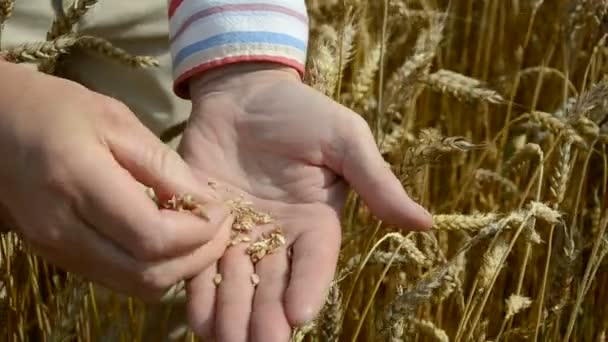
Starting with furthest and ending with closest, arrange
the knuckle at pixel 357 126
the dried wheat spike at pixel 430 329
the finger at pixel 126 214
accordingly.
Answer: the dried wheat spike at pixel 430 329 → the knuckle at pixel 357 126 → the finger at pixel 126 214

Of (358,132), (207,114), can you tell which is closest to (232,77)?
(207,114)

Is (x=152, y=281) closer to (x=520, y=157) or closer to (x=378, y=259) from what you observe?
(x=378, y=259)

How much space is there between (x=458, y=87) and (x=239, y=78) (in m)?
0.23

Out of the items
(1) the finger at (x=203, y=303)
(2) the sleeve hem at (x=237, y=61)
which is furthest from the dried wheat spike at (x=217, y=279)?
(2) the sleeve hem at (x=237, y=61)

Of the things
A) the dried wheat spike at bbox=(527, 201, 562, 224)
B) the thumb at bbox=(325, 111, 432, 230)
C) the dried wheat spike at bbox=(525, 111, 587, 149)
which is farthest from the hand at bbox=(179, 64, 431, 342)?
the dried wheat spike at bbox=(525, 111, 587, 149)

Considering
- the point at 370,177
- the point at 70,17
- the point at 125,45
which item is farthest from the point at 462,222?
the point at 125,45

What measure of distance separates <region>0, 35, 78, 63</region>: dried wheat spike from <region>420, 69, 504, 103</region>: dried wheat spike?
36 cm

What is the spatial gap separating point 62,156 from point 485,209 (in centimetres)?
61

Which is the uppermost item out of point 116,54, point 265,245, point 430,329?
point 116,54

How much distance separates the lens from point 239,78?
899 mm

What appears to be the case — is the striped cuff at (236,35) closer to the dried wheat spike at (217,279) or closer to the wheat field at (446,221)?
the wheat field at (446,221)

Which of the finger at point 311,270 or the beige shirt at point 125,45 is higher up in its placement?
the beige shirt at point 125,45

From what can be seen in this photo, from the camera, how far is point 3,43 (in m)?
1.00

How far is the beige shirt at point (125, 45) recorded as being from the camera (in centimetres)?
101
